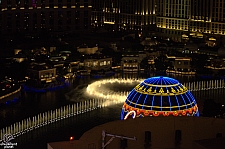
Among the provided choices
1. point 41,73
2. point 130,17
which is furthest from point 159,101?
point 130,17

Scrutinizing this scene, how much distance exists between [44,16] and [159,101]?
49.6 metres

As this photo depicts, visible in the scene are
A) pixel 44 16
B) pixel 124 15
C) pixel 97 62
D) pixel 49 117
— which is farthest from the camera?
pixel 124 15

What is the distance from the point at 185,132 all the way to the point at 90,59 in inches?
1410

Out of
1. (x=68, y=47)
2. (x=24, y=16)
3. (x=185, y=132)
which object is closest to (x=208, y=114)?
(x=185, y=132)

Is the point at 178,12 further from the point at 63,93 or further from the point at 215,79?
the point at 63,93

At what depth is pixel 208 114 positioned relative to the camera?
35.3m

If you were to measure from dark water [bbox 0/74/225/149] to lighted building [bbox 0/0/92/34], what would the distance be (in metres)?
27.9

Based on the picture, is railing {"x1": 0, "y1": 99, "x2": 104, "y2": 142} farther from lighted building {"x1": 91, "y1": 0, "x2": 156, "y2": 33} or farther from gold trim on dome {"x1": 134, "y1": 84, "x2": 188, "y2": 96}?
lighted building {"x1": 91, "y1": 0, "x2": 156, "y2": 33}

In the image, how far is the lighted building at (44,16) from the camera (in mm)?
75812

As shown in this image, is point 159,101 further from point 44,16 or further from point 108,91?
point 44,16

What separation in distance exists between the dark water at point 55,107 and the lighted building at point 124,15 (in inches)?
1260

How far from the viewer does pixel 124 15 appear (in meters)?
84.2

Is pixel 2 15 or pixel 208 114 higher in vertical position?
pixel 2 15

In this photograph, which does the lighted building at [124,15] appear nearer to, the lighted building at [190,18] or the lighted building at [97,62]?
the lighted building at [190,18]
